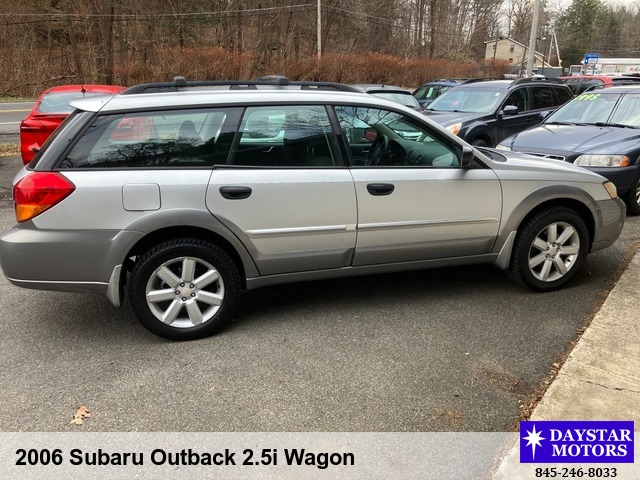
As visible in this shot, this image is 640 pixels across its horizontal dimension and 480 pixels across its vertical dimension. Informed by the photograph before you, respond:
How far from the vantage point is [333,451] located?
264 cm

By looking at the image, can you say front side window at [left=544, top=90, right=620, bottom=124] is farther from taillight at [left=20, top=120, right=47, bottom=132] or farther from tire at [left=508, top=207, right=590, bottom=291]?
taillight at [left=20, top=120, right=47, bottom=132]

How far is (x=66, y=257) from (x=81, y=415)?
103 centimetres

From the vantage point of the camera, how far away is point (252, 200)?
3633 mm

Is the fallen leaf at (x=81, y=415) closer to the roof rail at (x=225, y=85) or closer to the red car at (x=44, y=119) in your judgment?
the roof rail at (x=225, y=85)

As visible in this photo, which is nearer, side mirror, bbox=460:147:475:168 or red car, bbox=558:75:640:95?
side mirror, bbox=460:147:475:168

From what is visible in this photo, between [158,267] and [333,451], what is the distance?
1690 mm

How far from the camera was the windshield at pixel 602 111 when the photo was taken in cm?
752

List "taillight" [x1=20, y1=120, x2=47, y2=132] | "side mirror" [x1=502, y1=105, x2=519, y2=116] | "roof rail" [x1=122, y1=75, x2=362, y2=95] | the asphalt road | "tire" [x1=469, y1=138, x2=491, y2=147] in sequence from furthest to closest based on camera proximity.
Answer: "side mirror" [x1=502, y1=105, x2=519, y2=116] < "tire" [x1=469, y1=138, x2=491, y2=147] < "taillight" [x1=20, y1=120, x2=47, y2=132] < "roof rail" [x1=122, y1=75, x2=362, y2=95] < the asphalt road

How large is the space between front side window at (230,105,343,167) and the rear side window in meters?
0.11

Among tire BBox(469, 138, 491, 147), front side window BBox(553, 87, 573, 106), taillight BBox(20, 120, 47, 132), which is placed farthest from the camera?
front side window BBox(553, 87, 573, 106)

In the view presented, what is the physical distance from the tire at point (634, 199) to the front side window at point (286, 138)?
479 centimetres

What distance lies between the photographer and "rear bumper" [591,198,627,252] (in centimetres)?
457

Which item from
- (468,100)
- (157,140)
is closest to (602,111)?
(468,100)

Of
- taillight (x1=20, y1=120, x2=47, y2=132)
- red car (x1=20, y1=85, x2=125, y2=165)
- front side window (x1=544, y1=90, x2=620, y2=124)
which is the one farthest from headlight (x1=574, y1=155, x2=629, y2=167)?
taillight (x1=20, y1=120, x2=47, y2=132)
